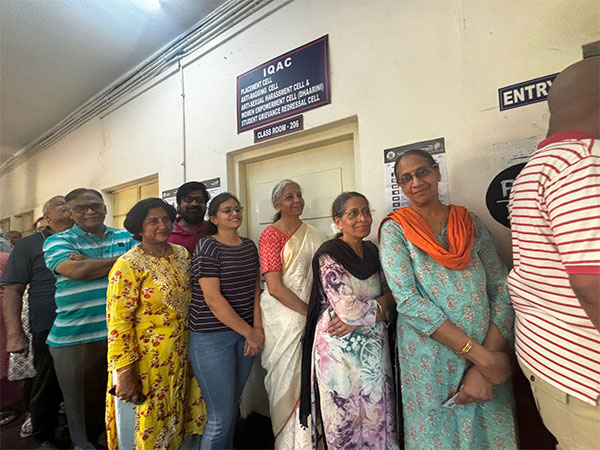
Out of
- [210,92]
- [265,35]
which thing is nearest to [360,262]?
→ [265,35]

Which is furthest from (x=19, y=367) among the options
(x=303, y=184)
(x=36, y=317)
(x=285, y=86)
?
(x=285, y=86)

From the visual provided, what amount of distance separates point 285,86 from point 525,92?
1439mm

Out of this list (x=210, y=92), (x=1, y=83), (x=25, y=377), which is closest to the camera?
(x=25, y=377)

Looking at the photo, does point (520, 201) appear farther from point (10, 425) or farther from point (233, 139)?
point (10, 425)

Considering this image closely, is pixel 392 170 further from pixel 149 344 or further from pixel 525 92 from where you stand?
pixel 149 344

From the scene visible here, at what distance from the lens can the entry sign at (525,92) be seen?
3.96 ft

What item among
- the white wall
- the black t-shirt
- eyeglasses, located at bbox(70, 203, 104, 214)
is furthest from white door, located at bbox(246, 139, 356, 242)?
the black t-shirt

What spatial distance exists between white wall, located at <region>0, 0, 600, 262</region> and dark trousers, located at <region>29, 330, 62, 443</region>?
5.61ft

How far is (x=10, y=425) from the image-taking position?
2238mm

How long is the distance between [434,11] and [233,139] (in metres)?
1.60

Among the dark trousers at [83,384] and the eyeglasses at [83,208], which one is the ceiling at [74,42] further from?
the dark trousers at [83,384]

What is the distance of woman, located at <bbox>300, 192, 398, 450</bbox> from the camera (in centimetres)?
118

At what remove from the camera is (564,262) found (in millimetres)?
660

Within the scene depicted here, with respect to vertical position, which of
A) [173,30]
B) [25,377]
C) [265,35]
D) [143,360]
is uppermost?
[173,30]
